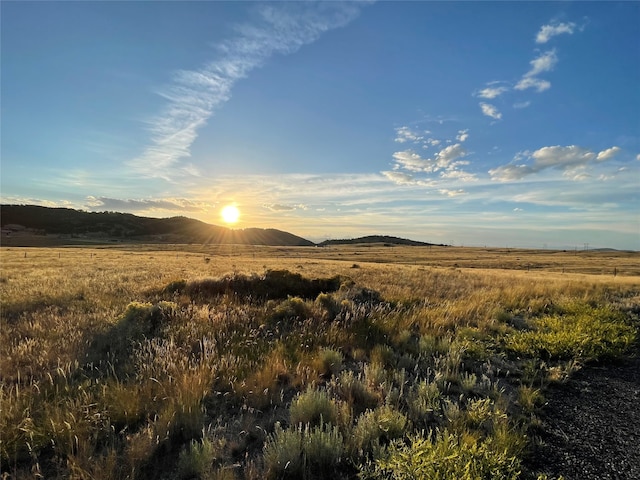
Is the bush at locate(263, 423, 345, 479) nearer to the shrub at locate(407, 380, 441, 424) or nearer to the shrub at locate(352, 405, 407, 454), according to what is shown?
the shrub at locate(352, 405, 407, 454)

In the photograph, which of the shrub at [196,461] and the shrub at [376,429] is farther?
the shrub at [376,429]

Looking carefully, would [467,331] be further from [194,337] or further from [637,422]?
[194,337]

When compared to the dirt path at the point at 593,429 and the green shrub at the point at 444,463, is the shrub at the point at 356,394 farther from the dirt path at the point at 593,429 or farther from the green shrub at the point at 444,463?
the dirt path at the point at 593,429

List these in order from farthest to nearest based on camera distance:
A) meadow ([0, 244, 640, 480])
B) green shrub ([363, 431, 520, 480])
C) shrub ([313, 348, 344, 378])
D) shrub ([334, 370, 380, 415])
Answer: shrub ([313, 348, 344, 378])
shrub ([334, 370, 380, 415])
meadow ([0, 244, 640, 480])
green shrub ([363, 431, 520, 480])

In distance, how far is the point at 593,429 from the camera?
428 centimetres

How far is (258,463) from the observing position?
332 centimetres

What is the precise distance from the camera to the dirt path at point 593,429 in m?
3.52

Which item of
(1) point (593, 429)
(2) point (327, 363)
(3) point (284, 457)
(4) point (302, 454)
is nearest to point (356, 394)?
(2) point (327, 363)

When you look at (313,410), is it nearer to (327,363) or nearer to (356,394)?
(356,394)

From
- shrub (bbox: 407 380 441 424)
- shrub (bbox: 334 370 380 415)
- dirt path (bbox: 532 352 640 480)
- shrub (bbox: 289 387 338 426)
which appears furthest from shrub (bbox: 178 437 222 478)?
dirt path (bbox: 532 352 640 480)

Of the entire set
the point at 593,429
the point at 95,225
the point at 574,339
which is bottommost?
the point at 593,429

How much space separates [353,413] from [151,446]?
2133mm

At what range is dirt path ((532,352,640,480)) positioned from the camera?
352 cm

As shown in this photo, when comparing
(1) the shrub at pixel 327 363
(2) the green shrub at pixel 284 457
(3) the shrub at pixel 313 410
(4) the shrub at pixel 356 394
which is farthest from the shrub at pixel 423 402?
(2) the green shrub at pixel 284 457
